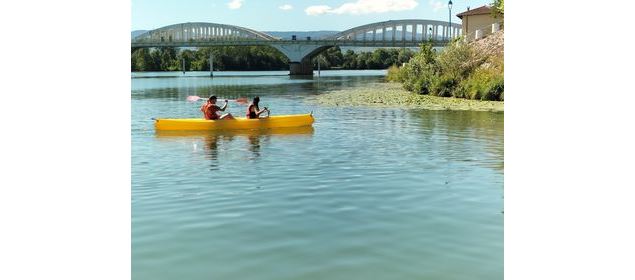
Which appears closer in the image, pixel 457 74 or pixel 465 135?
pixel 465 135

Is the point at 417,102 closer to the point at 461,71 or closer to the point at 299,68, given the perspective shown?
the point at 461,71

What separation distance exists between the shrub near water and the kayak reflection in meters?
8.20

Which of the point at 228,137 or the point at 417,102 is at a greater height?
the point at 417,102

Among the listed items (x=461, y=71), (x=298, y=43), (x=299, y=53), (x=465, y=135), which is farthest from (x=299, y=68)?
(x=465, y=135)

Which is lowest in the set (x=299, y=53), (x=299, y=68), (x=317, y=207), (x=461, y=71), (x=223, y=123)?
(x=317, y=207)

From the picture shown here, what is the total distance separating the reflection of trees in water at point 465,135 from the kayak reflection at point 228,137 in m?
2.19

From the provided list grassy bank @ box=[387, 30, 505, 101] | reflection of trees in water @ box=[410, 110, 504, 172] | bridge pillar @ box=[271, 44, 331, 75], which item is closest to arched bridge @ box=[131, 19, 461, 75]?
A: bridge pillar @ box=[271, 44, 331, 75]

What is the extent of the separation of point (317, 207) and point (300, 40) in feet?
165

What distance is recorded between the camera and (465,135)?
11336mm

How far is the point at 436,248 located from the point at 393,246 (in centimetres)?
28
